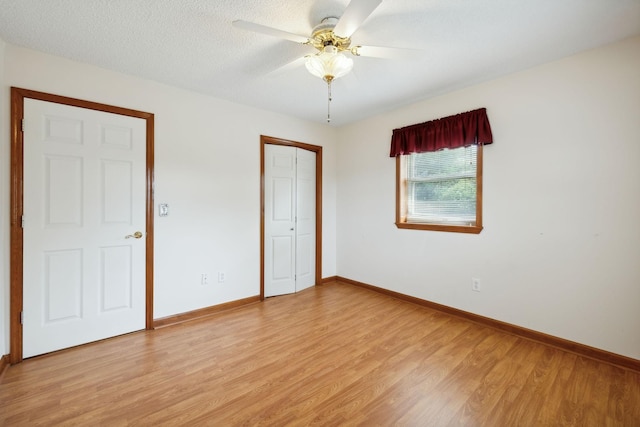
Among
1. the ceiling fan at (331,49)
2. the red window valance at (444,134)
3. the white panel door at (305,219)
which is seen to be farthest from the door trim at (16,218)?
the red window valance at (444,134)

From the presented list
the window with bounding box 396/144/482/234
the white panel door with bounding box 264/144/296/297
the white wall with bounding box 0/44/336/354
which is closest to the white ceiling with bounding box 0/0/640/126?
the white wall with bounding box 0/44/336/354

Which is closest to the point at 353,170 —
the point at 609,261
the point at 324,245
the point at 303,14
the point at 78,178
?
the point at 324,245

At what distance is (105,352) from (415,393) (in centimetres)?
243

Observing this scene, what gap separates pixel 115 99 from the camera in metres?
2.51

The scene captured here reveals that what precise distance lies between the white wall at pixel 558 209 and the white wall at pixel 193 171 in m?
2.13

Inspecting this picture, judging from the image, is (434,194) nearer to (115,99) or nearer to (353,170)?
(353,170)

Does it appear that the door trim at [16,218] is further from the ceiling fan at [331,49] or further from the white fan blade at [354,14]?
the white fan blade at [354,14]

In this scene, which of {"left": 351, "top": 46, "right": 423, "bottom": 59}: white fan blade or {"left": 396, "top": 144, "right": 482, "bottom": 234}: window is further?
{"left": 396, "top": 144, "right": 482, "bottom": 234}: window

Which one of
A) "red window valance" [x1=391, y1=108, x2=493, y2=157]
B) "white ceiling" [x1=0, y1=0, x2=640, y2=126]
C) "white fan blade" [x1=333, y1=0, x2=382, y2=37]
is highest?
"white ceiling" [x1=0, y1=0, x2=640, y2=126]

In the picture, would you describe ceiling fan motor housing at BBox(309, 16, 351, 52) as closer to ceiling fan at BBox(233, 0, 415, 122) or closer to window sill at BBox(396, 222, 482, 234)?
ceiling fan at BBox(233, 0, 415, 122)

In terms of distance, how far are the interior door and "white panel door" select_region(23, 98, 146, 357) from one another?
1.45 metres

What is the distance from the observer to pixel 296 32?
1.95 m

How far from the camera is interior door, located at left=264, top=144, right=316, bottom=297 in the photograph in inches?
145

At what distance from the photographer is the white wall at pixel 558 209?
2053 millimetres
